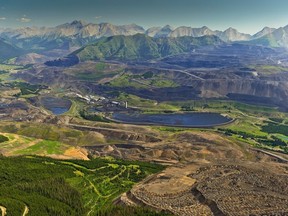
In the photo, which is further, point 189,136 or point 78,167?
point 189,136

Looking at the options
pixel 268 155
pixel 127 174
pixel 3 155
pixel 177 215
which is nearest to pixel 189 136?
pixel 268 155

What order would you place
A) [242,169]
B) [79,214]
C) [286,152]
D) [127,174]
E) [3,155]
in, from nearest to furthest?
[79,214] < [242,169] < [127,174] < [3,155] < [286,152]

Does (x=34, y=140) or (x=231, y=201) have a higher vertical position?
(x=231, y=201)

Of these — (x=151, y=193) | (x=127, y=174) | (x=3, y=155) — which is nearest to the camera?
(x=151, y=193)

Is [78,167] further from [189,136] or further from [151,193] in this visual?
[189,136]

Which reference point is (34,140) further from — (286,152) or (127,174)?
(286,152)

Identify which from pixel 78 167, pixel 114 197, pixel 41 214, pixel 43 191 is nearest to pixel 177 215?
pixel 114 197
